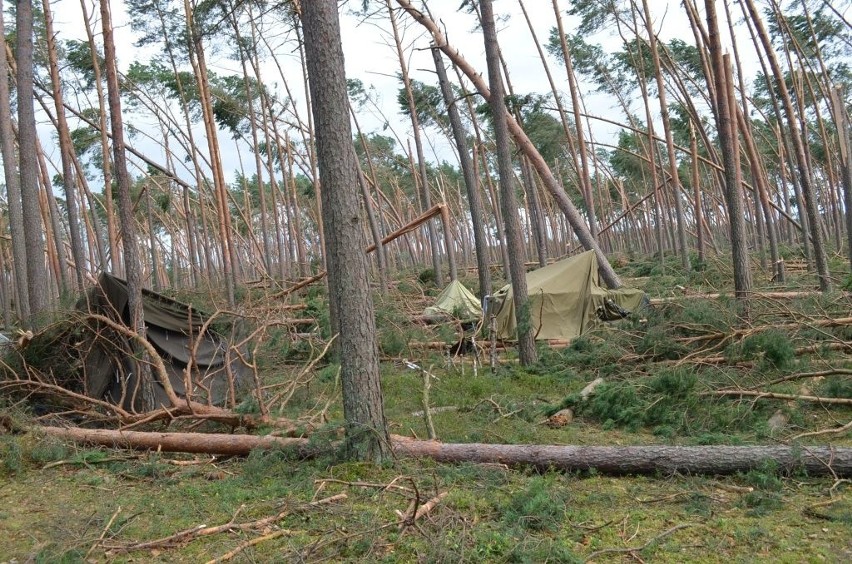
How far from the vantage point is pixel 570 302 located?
1367cm

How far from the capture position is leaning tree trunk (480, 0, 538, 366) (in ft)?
35.0

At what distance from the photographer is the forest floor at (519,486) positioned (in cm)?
430

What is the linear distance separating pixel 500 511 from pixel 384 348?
7.17 m

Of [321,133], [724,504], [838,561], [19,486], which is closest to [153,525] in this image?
[19,486]

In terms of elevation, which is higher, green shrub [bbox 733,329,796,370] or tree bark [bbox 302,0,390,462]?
tree bark [bbox 302,0,390,462]

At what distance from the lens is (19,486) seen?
6.26 metres

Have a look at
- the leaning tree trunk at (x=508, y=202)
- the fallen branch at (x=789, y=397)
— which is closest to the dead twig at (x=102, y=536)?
the fallen branch at (x=789, y=397)

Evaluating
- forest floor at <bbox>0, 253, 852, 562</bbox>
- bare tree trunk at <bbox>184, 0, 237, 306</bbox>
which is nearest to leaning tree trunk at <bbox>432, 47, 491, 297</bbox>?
forest floor at <bbox>0, 253, 852, 562</bbox>

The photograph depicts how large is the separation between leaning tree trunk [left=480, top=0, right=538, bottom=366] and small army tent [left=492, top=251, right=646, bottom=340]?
239cm

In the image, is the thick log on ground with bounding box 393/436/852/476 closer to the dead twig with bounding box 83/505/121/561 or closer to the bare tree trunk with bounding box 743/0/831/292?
the dead twig with bounding box 83/505/121/561

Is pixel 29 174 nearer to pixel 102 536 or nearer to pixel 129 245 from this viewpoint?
pixel 129 245

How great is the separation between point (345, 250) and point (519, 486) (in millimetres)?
Result: 2377

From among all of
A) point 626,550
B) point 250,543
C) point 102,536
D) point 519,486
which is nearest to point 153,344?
point 102,536

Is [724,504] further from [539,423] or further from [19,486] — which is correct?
[19,486]
